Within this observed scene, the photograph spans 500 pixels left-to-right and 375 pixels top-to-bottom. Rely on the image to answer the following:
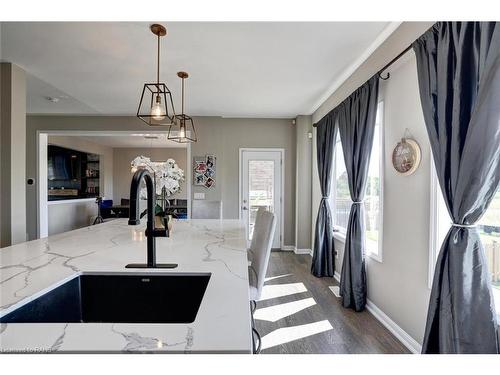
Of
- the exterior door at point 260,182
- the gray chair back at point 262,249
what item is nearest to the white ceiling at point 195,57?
the exterior door at point 260,182

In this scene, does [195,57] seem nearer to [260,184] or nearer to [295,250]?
[260,184]

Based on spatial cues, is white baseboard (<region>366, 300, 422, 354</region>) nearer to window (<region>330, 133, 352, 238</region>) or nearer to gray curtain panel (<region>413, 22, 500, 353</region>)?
gray curtain panel (<region>413, 22, 500, 353</region>)

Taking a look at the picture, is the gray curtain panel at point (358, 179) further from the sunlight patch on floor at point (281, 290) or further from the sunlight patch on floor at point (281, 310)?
the sunlight patch on floor at point (281, 290)

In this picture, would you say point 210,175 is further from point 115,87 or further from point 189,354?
point 189,354

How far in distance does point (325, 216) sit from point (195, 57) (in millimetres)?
2820

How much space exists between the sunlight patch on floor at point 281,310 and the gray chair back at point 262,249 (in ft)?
3.51

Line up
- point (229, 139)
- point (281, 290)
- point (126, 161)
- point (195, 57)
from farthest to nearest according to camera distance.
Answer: point (126, 161) < point (229, 139) < point (281, 290) < point (195, 57)

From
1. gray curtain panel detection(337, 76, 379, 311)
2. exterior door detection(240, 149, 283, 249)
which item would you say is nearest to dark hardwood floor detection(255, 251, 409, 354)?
gray curtain panel detection(337, 76, 379, 311)

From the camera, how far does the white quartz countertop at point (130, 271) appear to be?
0.59 meters

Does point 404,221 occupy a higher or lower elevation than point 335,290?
higher

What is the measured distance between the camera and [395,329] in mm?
2318

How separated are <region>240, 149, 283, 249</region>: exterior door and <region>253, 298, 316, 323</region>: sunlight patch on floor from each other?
2.39 metres

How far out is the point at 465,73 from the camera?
4.99 ft

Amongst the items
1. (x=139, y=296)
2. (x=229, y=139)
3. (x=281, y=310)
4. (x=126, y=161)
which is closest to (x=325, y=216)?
(x=281, y=310)
